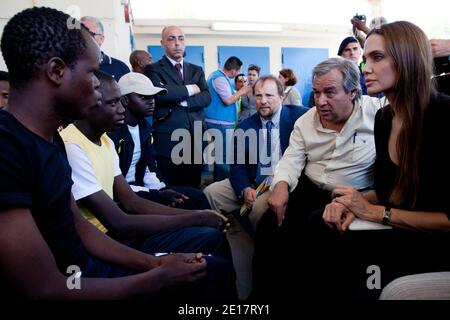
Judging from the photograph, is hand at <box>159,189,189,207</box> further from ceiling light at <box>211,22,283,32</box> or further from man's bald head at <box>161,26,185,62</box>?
ceiling light at <box>211,22,283,32</box>

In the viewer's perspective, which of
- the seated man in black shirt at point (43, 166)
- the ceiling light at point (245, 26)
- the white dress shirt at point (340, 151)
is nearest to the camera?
the seated man in black shirt at point (43, 166)

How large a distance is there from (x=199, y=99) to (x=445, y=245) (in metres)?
2.36

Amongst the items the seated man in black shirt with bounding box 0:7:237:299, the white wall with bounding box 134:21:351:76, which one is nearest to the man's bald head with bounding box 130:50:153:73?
the seated man in black shirt with bounding box 0:7:237:299

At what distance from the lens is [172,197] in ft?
6.64

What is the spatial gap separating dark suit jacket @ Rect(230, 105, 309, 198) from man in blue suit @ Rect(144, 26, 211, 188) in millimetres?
735

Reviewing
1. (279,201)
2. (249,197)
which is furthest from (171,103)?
(279,201)

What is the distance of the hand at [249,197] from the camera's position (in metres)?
2.14

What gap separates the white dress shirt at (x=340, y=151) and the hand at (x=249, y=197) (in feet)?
0.80

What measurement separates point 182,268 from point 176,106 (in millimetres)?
2167

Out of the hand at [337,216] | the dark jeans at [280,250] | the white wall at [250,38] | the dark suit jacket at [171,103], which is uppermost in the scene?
the white wall at [250,38]

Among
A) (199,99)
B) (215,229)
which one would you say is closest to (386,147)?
(215,229)

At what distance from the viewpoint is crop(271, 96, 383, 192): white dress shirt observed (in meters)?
1.86

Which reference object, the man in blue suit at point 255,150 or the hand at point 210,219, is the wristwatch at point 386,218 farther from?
the man in blue suit at point 255,150

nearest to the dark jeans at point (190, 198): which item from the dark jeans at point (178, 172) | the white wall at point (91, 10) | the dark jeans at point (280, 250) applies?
the dark jeans at point (280, 250)
